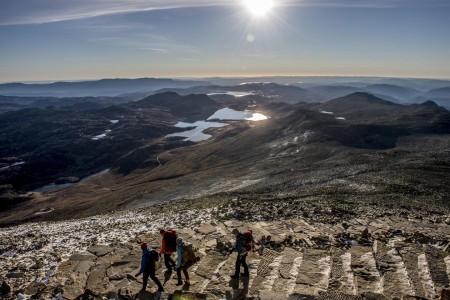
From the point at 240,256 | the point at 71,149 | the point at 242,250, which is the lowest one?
the point at 71,149

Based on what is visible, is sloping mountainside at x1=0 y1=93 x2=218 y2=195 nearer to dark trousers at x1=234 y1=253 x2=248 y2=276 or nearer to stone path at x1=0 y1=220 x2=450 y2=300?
stone path at x1=0 y1=220 x2=450 y2=300

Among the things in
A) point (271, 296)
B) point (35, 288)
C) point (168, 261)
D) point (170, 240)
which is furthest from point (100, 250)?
point (271, 296)

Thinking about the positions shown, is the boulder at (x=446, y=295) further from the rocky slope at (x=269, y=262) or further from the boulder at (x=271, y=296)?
the boulder at (x=271, y=296)

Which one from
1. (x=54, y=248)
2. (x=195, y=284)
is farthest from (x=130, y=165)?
(x=195, y=284)

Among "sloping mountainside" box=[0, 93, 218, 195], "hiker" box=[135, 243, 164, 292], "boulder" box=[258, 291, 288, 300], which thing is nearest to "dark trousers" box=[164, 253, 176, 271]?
"hiker" box=[135, 243, 164, 292]

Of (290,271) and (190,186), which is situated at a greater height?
(290,271)

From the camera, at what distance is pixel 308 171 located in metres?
50.9

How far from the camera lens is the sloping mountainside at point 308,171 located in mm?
36606

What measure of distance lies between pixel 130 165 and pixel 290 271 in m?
107

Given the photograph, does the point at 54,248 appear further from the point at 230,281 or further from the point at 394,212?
the point at 394,212

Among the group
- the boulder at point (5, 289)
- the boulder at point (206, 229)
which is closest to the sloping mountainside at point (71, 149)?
the boulder at point (206, 229)

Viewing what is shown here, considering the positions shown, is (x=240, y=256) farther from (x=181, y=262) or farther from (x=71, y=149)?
(x=71, y=149)

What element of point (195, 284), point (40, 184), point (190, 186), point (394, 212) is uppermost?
point (195, 284)

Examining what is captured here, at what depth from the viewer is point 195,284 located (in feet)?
46.1
